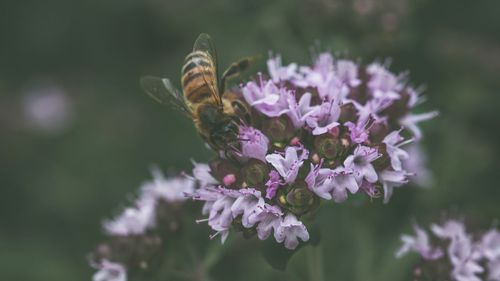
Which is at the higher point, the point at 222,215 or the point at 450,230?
the point at 450,230

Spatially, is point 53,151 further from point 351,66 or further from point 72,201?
point 351,66

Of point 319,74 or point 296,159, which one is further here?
point 319,74

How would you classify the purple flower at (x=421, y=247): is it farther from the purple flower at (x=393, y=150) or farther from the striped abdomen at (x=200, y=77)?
the striped abdomen at (x=200, y=77)

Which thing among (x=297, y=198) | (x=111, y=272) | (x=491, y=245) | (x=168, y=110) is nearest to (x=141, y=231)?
(x=111, y=272)

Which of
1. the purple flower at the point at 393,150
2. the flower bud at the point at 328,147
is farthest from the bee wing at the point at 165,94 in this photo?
the purple flower at the point at 393,150

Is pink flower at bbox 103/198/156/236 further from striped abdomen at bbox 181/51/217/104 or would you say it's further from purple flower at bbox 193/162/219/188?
striped abdomen at bbox 181/51/217/104

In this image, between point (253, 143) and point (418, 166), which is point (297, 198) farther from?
point (418, 166)

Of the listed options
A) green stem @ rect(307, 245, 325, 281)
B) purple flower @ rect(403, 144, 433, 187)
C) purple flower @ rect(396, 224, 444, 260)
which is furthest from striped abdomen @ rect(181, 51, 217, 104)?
purple flower @ rect(403, 144, 433, 187)

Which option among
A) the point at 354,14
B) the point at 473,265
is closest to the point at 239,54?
the point at 354,14
